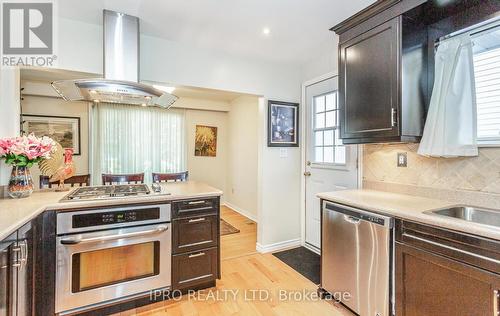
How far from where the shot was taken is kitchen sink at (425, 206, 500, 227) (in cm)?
146

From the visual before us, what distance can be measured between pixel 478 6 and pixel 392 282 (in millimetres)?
1923

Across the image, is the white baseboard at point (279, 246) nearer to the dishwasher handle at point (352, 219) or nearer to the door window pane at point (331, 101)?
the dishwasher handle at point (352, 219)

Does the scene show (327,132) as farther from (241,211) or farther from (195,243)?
(241,211)

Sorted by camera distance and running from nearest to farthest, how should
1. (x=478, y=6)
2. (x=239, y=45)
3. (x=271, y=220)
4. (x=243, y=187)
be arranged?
1. (x=478, y=6)
2. (x=239, y=45)
3. (x=271, y=220)
4. (x=243, y=187)

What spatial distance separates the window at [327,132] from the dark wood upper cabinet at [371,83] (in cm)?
55

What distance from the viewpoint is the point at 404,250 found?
1450mm

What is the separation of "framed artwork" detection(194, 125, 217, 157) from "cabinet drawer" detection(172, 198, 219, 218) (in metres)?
3.18

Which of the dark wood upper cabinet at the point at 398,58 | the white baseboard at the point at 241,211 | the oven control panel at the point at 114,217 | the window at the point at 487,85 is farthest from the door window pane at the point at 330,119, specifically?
the white baseboard at the point at 241,211

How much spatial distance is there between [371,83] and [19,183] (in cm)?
282

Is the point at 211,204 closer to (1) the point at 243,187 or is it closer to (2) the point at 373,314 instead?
(2) the point at 373,314

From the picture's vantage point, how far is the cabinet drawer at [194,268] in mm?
1982

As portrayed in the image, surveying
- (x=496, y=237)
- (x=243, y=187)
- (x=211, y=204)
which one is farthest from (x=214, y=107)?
(x=496, y=237)

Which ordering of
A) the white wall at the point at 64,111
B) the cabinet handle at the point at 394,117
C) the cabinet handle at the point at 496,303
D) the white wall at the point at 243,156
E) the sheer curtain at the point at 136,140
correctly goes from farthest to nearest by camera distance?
the white wall at the point at 243,156 → the sheer curtain at the point at 136,140 → the white wall at the point at 64,111 → the cabinet handle at the point at 394,117 → the cabinet handle at the point at 496,303

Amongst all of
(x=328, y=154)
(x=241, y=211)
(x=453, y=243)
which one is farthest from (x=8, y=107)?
(x=241, y=211)
